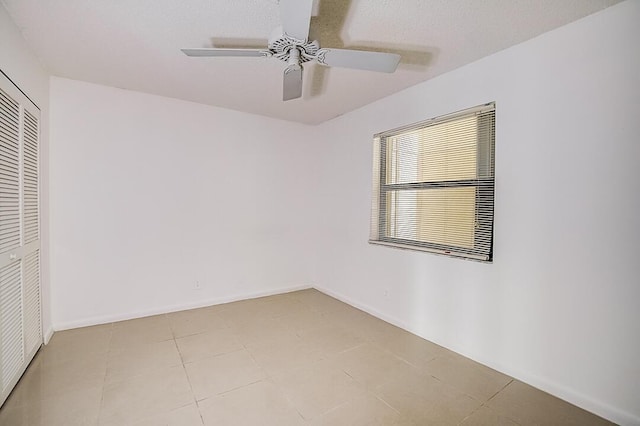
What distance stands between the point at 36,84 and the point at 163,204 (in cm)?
142

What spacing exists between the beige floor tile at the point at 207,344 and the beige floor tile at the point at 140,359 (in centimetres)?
7

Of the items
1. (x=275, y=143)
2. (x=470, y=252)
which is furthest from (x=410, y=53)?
(x=275, y=143)

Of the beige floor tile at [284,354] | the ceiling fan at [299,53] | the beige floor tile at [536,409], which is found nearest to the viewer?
the ceiling fan at [299,53]

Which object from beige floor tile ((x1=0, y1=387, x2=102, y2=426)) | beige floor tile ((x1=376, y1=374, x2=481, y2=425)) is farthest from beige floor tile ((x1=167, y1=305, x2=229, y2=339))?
beige floor tile ((x1=376, y1=374, x2=481, y2=425))

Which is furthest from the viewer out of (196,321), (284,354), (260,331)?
(196,321)

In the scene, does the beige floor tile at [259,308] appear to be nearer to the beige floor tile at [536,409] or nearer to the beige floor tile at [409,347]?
the beige floor tile at [409,347]

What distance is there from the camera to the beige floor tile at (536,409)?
1630 mm

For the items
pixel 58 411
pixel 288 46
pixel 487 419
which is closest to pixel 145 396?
pixel 58 411

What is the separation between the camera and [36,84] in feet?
7.43

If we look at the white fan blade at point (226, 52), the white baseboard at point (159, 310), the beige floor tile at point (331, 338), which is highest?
the white fan blade at point (226, 52)

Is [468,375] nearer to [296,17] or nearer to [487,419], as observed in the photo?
[487,419]

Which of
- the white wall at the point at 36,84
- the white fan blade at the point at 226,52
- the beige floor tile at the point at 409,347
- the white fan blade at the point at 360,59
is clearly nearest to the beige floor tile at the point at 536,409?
the beige floor tile at the point at 409,347

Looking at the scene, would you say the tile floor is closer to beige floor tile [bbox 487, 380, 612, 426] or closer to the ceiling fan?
beige floor tile [bbox 487, 380, 612, 426]

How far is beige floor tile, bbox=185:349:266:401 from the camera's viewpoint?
74.6 inches
